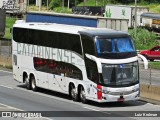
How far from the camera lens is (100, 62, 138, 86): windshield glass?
80.8 ft

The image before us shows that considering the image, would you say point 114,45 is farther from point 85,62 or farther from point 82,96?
point 82,96

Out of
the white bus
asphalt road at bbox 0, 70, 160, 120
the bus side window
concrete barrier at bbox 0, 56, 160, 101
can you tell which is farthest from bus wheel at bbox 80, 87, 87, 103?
concrete barrier at bbox 0, 56, 160, 101

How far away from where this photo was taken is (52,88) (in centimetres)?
2870

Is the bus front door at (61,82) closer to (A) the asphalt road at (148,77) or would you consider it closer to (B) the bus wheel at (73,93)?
(B) the bus wheel at (73,93)

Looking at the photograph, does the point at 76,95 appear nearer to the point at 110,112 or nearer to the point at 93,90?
the point at 93,90

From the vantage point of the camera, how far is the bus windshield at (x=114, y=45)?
Result: 81.9 ft

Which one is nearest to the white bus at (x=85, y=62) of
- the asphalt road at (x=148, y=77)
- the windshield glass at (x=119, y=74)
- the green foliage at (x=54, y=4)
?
the windshield glass at (x=119, y=74)

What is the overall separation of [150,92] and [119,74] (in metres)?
3.04

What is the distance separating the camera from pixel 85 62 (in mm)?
25531

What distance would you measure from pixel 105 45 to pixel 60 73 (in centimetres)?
371

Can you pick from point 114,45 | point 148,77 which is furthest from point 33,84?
point 148,77

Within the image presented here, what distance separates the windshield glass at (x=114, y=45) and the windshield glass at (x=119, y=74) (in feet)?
2.44

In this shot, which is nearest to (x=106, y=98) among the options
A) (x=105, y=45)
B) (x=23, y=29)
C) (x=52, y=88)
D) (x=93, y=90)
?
(x=93, y=90)

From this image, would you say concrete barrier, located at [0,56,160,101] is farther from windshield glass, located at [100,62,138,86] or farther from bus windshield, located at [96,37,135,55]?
bus windshield, located at [96,37,135,55]
